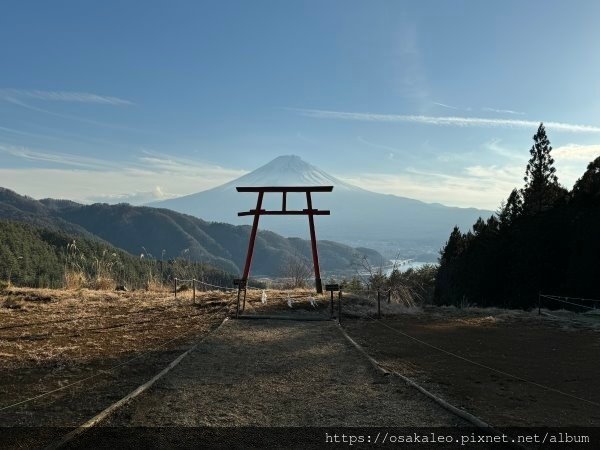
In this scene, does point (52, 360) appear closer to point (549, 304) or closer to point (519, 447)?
point (519, 447)

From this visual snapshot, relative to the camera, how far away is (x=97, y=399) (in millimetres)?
3893

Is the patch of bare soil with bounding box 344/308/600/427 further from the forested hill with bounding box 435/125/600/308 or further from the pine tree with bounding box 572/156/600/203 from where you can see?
the pine tree with bounding box 572/156/600/203

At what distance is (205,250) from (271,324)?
105 meters

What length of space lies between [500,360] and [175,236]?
122193 millimetres

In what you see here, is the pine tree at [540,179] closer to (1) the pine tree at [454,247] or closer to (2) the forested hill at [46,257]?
(1) the pine tree at [454,247]

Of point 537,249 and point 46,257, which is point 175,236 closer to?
point 46,257

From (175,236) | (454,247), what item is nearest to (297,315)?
(454,247)

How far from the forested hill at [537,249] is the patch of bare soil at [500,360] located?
8.62 metres

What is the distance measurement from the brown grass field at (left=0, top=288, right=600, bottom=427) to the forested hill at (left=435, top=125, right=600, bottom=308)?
8877 millimetres

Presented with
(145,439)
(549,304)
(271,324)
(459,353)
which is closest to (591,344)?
(459,353)

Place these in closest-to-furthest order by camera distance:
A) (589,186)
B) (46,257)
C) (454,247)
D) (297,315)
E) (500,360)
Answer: (500,360) < (297,315) < (589,186) < (454,247) < (46,257)

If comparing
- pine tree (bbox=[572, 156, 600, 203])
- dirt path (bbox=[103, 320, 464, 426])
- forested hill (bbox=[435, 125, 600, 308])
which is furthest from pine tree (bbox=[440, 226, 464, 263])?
dirt path (bbox=[103, 320, 464, 426])

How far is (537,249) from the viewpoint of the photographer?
955 inches

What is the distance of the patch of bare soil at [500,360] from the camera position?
3838mm
